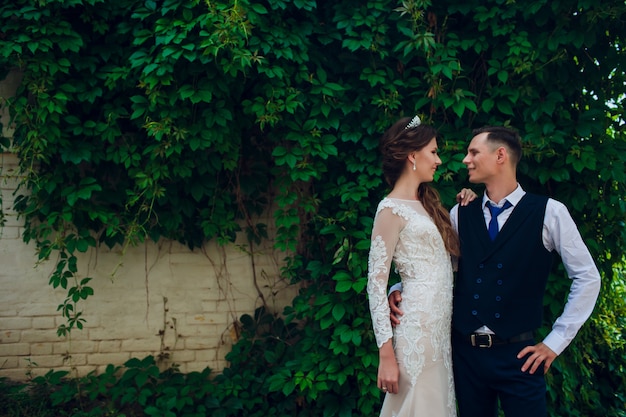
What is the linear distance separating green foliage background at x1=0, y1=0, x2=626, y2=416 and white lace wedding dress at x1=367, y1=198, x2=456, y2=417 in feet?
3.06

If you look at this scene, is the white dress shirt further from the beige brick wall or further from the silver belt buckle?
the beige brick wall

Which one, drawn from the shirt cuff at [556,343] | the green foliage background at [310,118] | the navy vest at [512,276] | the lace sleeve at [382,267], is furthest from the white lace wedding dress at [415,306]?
the green foliage background at [310,118]

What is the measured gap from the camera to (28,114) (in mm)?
3527

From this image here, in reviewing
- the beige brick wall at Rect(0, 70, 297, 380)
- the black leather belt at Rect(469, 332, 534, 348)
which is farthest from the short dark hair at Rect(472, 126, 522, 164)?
the beige brick wall at Rect(0, 70, 297, 380)

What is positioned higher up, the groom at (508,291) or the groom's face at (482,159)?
the groom's face at (482,159)

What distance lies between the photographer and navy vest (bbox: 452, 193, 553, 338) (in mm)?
2309

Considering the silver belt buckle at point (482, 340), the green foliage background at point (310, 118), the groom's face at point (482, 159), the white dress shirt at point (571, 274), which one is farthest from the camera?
the green foliage background at point (310, 118)

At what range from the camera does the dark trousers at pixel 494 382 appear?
2.26 m

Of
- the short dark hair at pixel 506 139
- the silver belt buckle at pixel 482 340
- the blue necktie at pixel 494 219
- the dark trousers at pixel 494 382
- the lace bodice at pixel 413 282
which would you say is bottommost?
the dark trousers at pixel 494 382

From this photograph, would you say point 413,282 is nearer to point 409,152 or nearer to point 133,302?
point 409,152

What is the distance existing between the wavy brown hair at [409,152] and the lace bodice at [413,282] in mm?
59

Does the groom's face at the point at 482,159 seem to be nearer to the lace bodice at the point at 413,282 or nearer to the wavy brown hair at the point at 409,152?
the wavy brown hair at the point at 409,152

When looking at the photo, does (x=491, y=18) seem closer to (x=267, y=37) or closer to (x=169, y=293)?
(x=267, y=37)

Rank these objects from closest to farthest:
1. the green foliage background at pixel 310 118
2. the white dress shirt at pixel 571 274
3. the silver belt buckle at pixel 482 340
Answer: the white dress shirt at pixel 571 274 → the silver belt buckle at pixel 482 340 → the green foliage background at pixel 310 118
